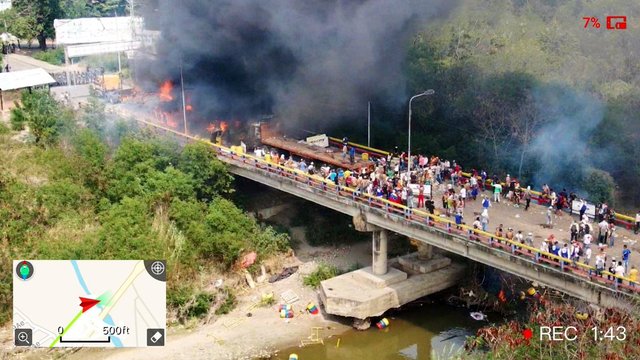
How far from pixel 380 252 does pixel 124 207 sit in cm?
1467

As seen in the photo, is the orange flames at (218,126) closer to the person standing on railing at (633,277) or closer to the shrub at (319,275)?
the shrub at (319,275)

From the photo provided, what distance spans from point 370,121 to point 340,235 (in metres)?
13.6

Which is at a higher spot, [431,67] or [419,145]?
[431,67]

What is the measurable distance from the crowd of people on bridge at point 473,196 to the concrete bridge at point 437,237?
0.41m

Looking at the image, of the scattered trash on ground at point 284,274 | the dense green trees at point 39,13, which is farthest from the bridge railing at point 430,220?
the dense green trees at point 39,13

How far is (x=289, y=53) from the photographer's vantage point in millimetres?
55188

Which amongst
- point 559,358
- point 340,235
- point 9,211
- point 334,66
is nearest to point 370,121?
point 334,66

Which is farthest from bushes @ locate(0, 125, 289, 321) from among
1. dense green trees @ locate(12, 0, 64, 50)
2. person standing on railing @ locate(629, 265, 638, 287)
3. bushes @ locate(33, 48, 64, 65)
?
dense green trees @ locate(12, 0, 64, 50)

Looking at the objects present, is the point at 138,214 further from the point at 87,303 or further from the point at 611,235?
the point at 611,235

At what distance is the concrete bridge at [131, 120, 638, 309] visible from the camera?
28500mm

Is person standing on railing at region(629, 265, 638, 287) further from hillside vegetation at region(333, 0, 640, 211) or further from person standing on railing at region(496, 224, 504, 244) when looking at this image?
hillside vegetation at region(333, 0, 640, 211)

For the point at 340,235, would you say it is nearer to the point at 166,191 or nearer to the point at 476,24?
the point at 166,191

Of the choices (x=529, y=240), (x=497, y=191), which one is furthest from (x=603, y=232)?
(x=497, y=191)

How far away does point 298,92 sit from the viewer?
5619 cm
